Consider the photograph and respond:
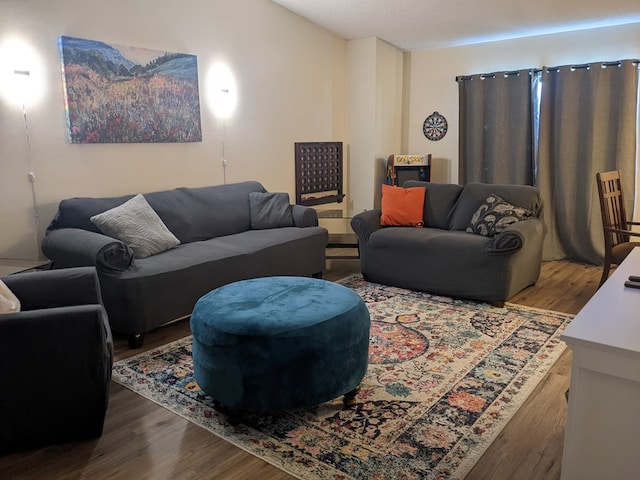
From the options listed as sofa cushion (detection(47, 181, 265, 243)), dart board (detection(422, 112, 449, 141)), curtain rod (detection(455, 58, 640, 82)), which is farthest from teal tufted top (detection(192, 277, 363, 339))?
dart board (detection(422, 112, 449, 141))

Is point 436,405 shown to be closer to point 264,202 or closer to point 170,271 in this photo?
point 170,271

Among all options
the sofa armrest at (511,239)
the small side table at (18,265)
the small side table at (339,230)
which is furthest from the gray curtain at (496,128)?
the small side table at (18,265)

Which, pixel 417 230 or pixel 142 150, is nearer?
pixel 142 150

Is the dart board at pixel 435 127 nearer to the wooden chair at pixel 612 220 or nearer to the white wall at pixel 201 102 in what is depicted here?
the white wall at pixel 201 102

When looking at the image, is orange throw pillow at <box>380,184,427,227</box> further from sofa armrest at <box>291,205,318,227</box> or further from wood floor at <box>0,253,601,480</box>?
wood floor at <box>0,253,601,480</box>

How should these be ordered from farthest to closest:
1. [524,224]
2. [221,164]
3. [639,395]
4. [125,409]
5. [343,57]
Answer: [343,57]
[221,164]
[524,224]
[125,409]
[639,395]

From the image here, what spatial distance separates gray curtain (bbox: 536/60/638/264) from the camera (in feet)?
16.0

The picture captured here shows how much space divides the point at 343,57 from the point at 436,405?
15.1ft

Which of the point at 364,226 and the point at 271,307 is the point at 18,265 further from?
the point at 364,226

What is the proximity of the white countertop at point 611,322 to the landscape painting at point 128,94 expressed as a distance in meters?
3.39

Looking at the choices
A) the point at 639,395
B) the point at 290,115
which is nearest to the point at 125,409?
the point at 639,395

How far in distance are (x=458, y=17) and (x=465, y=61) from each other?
106cm

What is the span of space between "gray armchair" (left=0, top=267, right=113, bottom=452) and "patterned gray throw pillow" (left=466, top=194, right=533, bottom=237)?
9.70 feet

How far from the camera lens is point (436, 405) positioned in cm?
244
